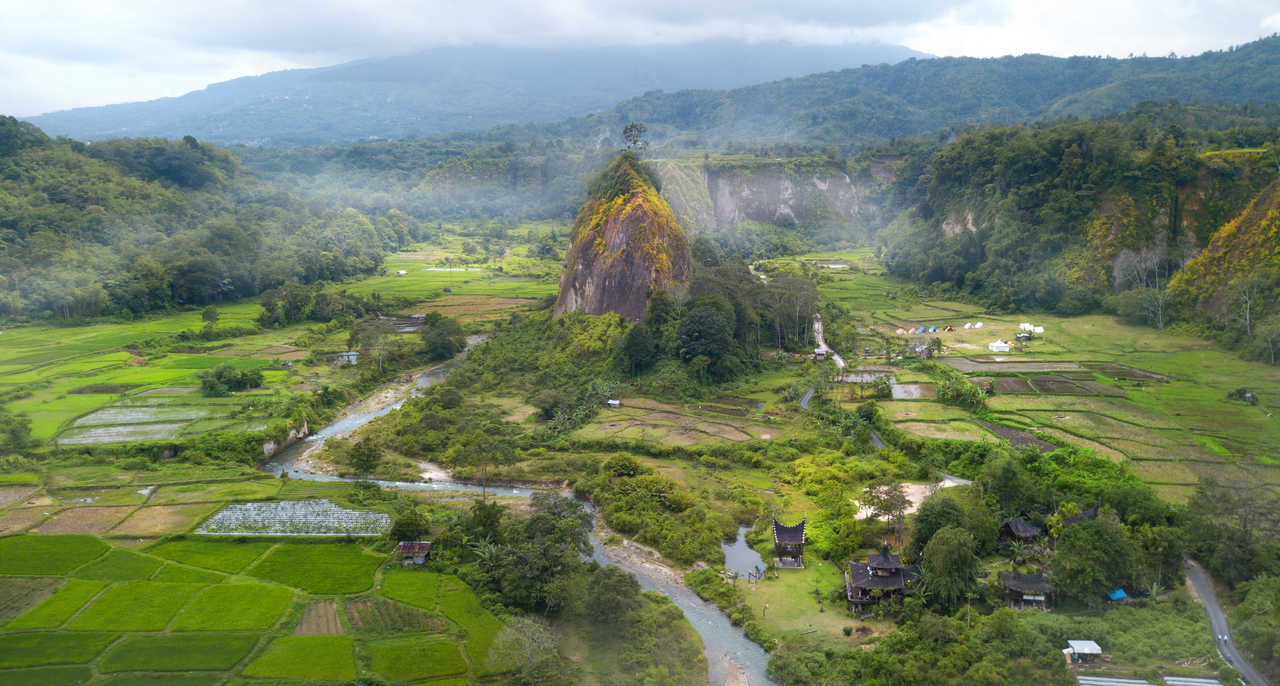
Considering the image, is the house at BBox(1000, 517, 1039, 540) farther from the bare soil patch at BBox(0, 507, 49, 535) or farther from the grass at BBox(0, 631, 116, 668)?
the bare soil patch at BBox(0, 507, 49, 535)

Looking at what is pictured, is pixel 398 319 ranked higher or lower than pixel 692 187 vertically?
lower

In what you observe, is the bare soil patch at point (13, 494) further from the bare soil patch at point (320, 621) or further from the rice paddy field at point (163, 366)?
the bare soil patch at point (320, 621)

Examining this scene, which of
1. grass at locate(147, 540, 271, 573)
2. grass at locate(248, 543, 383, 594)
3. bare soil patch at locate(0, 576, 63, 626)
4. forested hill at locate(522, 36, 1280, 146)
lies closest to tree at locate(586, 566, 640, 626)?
grass at locate(248, 543, 383, 594)

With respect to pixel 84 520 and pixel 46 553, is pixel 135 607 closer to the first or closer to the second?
pixel 46 553

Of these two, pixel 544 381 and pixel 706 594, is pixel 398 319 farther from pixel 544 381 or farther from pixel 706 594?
pixel 706 594

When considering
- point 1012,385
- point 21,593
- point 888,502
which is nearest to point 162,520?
point 21,593

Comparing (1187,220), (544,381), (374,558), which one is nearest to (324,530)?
(374,558)
